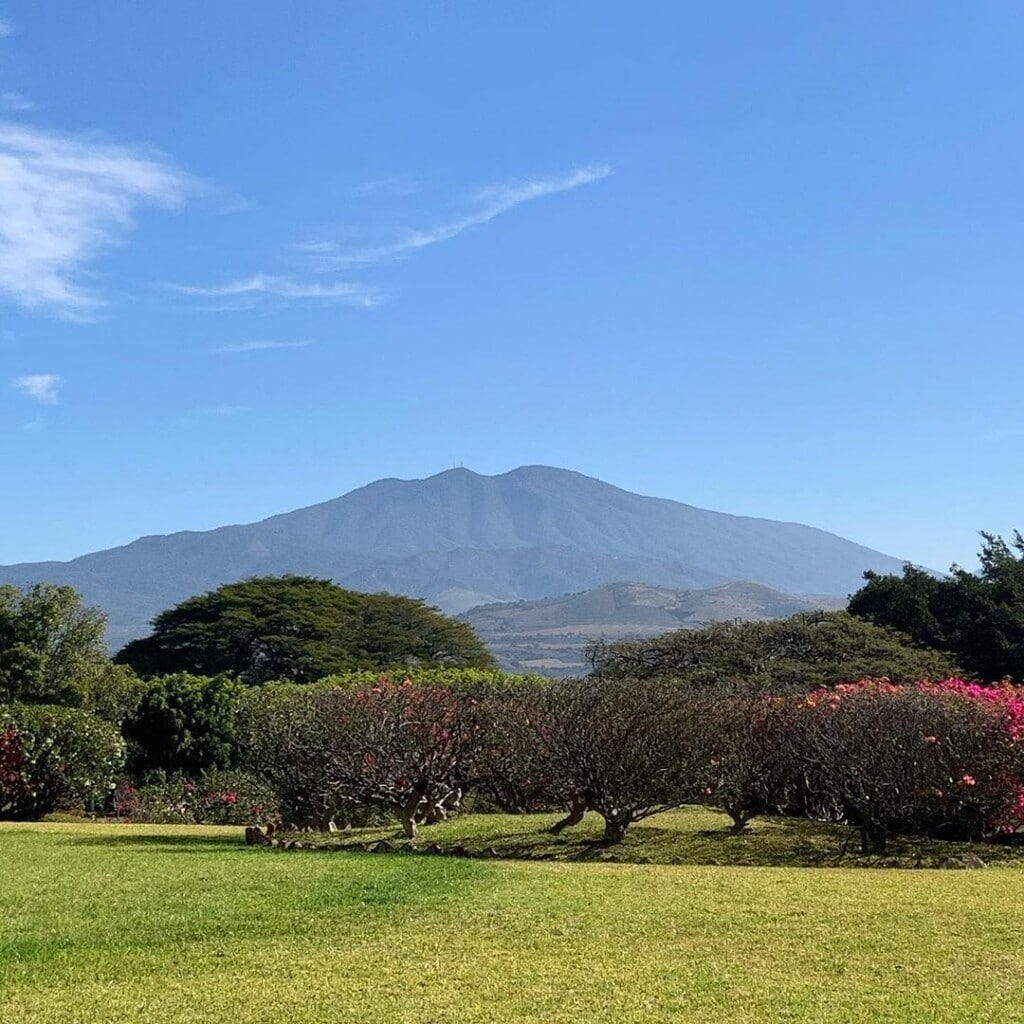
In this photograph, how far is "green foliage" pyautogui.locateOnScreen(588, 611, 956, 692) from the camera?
23.4m

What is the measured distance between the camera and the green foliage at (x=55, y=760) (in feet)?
61.8

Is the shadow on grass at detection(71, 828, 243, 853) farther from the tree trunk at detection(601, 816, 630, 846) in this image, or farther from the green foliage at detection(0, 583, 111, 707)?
the green foliage at detection(0, 583, 111, 707)

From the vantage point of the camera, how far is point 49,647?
80.8ft

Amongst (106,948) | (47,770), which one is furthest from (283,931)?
(47,770)

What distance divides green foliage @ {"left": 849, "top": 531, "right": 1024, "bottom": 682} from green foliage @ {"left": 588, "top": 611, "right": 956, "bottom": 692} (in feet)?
20.7

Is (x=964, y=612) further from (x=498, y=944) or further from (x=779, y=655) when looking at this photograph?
(x=498, y=944)

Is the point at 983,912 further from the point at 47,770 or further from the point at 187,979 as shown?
the point at 47,770

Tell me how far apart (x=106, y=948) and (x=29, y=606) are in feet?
62.8

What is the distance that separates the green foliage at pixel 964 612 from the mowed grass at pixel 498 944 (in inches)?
862

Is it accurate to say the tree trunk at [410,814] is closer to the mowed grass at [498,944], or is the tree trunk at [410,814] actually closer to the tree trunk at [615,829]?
the tree trunk at [615,829]

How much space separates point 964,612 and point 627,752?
22605 millimetres

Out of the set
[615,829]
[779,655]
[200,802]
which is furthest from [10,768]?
[779,655]

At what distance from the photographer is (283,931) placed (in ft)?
25.8

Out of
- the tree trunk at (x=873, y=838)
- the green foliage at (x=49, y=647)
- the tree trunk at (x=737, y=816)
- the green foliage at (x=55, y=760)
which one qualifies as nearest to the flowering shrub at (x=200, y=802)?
the green foliage at (x=55, y=760)
